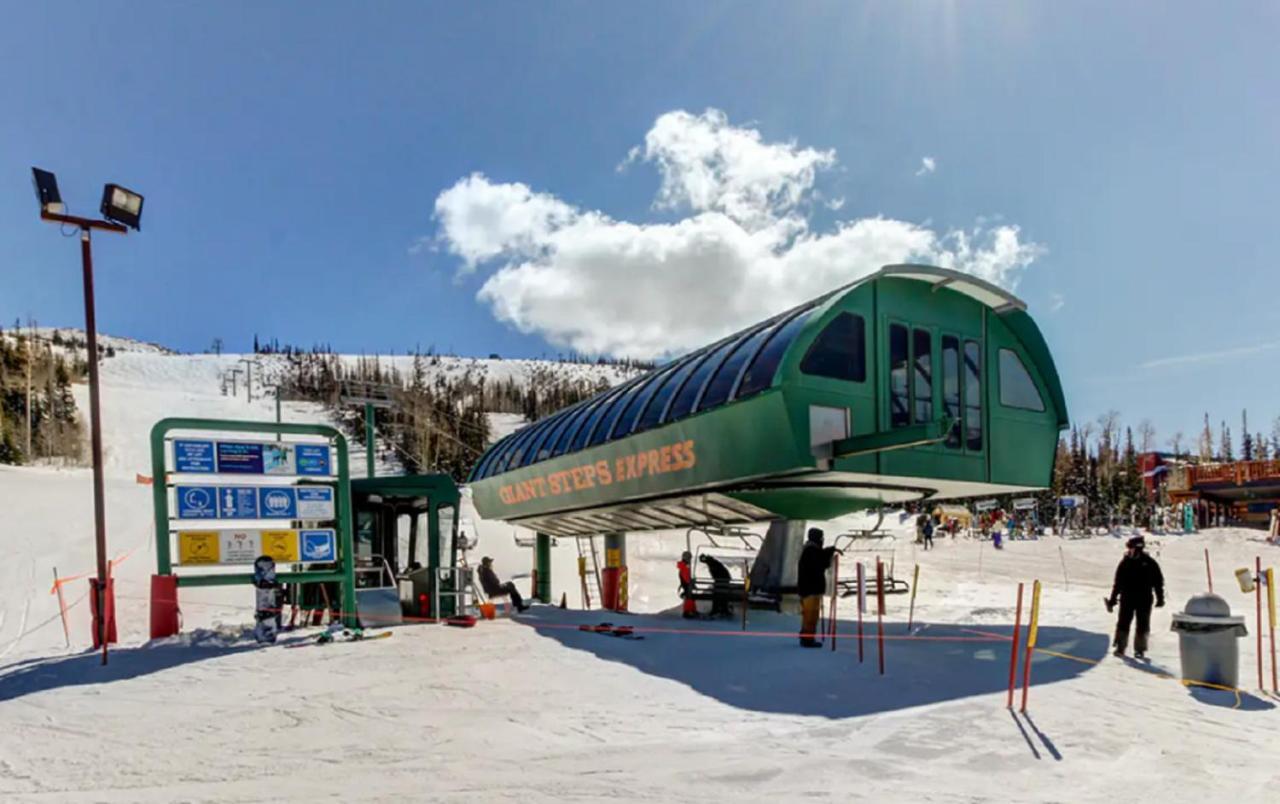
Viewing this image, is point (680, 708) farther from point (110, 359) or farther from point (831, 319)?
point (110, 359)

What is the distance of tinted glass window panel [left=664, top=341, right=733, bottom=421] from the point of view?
51.6ft

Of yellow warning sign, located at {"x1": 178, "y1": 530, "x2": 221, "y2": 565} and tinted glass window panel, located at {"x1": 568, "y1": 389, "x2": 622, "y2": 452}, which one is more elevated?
tinted glass window panel, located at {"x1": 568, "y1": 389, "x2": 622, "y2": 452}

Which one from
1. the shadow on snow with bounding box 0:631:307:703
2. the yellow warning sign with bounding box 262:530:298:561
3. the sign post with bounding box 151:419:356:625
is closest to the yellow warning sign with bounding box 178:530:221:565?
the sign post with bounding box 151:419:356:625

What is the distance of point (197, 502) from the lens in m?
12.9

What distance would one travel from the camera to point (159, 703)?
8.38m

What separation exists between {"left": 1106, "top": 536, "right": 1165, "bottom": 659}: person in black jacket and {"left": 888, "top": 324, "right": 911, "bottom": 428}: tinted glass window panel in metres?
3.89

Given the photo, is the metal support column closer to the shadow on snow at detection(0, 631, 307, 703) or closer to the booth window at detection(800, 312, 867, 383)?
the shadow on snow at detection(0, 631, 307, 703)

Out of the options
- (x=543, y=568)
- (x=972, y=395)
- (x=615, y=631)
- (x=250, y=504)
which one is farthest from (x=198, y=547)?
(x=543, y=568)

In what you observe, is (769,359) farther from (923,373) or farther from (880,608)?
(880,608)

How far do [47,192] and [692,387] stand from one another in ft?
34.0

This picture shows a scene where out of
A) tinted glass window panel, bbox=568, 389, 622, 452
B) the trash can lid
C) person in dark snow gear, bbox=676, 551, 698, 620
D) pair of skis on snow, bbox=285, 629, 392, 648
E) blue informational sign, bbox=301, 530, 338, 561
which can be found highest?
tinted glass window panel, bbox=568, 389, 622, 452

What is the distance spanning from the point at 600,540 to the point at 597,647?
34.9 metres

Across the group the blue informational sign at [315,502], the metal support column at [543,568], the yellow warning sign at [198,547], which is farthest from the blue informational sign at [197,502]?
the metal support column at [543,568]

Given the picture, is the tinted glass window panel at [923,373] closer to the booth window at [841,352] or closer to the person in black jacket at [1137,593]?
the booth window at [841,352]
